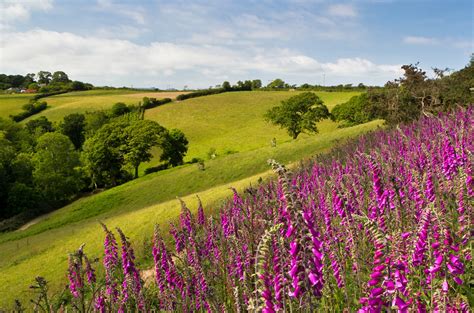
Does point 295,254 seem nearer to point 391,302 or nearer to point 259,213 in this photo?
point 391,302

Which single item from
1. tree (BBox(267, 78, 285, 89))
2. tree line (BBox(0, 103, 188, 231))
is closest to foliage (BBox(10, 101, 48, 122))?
tree line (BBox(0, 103, 188, 231))

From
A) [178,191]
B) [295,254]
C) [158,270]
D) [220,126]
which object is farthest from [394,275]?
[220,126]

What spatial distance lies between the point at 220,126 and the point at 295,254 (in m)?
116

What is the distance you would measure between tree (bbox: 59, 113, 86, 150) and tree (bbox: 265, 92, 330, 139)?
218ft

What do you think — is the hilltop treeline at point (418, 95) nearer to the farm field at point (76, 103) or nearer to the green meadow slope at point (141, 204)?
the green meadow slope at point (141, 204)

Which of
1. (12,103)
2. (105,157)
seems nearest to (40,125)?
(12,103)

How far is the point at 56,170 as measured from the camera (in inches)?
3329

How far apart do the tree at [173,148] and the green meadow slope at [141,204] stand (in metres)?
6.76

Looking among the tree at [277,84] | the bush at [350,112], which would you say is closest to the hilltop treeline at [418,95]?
the bush at [350,112]

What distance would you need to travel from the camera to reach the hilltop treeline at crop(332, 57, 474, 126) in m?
31.3

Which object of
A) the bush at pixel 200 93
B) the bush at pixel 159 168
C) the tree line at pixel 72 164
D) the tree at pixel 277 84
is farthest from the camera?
the tree at pixel 277 84

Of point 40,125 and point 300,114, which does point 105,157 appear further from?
point 40,125

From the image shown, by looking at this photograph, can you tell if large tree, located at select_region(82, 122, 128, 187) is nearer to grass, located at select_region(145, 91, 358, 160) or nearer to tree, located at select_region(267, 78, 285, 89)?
grass, located at select_region(145, 91, 358, 160)

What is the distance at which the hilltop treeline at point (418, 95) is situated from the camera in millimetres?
31327
